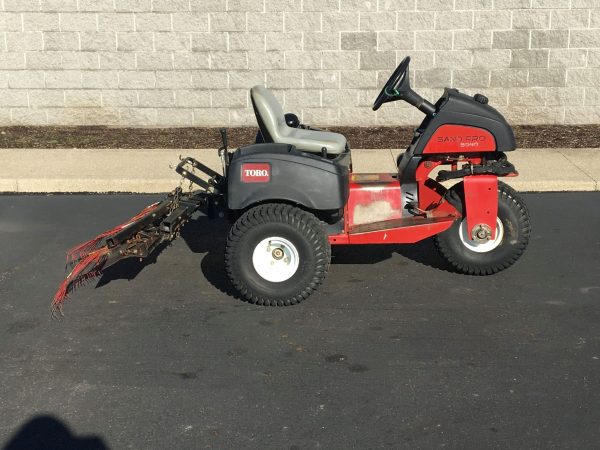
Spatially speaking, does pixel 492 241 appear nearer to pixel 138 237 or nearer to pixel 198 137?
pixel 138 237

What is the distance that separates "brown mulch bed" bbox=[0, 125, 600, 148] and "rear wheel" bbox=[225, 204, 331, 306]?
15.4ft

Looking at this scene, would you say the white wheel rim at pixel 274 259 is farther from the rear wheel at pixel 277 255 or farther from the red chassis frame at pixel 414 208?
the red chassis frame at pixel 414 208

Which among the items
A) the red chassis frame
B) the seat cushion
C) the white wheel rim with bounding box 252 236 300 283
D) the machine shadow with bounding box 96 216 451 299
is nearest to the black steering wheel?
the seat cushion

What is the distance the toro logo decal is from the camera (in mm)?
5938

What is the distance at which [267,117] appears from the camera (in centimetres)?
650

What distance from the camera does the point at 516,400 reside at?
4.68 m

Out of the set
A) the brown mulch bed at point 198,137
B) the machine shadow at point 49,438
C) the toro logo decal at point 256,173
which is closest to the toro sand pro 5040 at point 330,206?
the toro logo decal at point 256,173

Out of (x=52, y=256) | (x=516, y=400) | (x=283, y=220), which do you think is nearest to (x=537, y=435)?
(x=516, y=400)

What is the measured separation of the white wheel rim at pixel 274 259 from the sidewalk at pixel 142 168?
328 cm

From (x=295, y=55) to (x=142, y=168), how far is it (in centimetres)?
237

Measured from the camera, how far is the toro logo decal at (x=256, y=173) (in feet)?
19.5

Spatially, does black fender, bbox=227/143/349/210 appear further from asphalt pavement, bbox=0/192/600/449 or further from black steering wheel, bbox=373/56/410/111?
black steering wheel, bbox=373/56/410/111

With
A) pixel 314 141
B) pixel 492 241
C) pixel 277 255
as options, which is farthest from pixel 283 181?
pixel 492 241

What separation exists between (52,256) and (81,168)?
262cm
